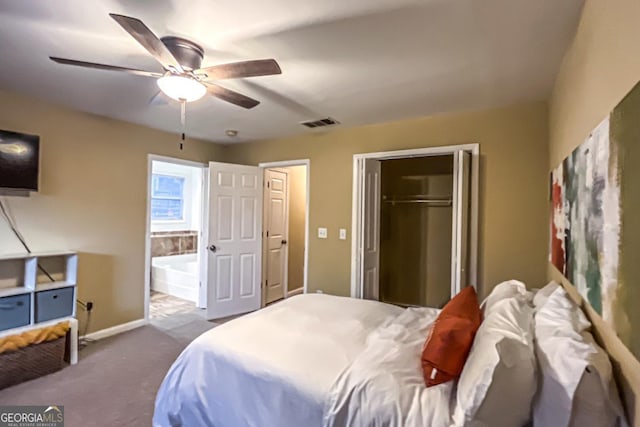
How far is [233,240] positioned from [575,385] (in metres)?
4.06

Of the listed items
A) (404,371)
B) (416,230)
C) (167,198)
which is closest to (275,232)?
(416,230)

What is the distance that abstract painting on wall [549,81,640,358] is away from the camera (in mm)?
933

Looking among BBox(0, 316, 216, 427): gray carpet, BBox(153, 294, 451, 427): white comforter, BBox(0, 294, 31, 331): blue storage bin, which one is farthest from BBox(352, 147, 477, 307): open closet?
BBox(0, 294, 31, 331): blue storage bin

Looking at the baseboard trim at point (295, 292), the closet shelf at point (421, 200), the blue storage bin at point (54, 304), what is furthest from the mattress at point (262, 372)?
the baseboard trim at point (295, 292)

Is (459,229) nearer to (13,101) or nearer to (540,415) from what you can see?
(540,415)

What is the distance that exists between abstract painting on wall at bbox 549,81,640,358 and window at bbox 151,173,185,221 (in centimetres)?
652

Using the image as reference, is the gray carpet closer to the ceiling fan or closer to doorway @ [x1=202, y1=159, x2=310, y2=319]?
doorway @ [x1=202, y1=159, x2=310, y2=319]

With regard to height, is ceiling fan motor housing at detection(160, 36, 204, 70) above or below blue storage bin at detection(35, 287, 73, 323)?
above

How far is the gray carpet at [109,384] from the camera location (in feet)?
7.55

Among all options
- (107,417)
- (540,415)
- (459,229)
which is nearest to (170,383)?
(107,417)

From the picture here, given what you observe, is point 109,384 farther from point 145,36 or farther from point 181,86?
point 145,36

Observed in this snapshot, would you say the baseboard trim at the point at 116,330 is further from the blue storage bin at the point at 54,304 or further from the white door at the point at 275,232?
the white door at the point at 275,232

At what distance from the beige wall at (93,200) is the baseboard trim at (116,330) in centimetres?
5

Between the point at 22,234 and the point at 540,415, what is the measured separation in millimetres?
4064
